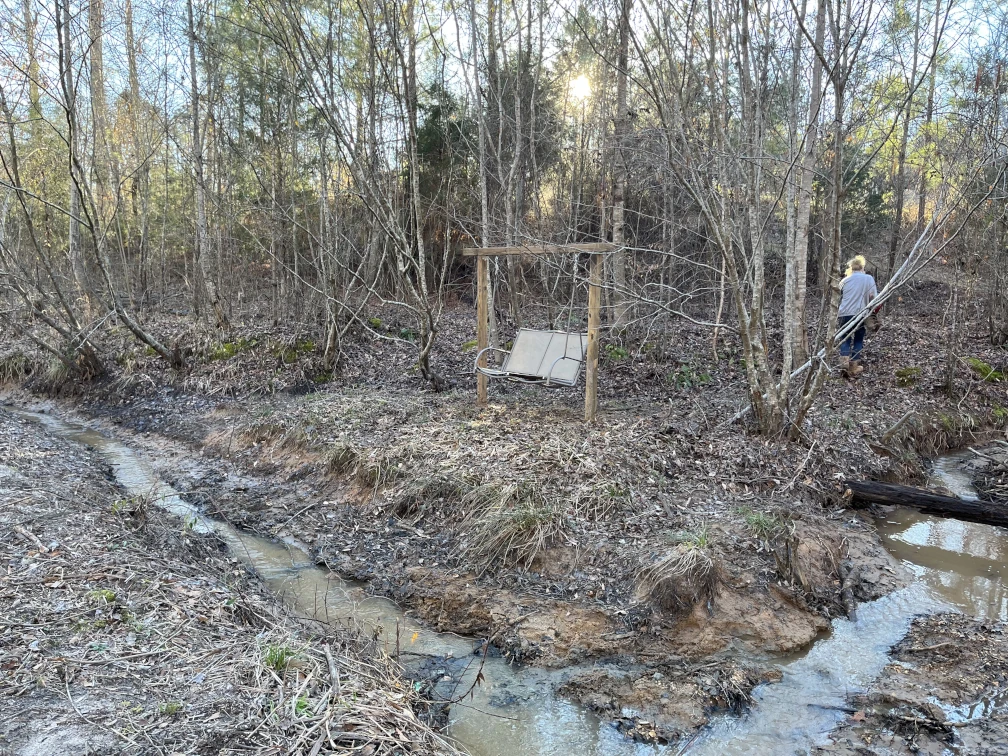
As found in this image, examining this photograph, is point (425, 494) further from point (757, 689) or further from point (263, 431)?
point (757, 689)

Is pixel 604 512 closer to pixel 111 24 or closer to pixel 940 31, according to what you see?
pixel 940 31

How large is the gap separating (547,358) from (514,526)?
8.58ft

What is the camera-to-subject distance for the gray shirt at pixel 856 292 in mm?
8336

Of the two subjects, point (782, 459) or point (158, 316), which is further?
point (158, 316)

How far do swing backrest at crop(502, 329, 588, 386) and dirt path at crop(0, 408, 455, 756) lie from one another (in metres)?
3.57

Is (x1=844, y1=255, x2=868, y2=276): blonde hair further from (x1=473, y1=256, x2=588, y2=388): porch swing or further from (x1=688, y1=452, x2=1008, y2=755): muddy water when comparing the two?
(x1=473, y1=256, x2=588, y2=388): porch swing

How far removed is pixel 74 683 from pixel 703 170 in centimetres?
510

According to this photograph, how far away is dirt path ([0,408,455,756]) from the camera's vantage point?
7.91 ft

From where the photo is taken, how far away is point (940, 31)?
425cm

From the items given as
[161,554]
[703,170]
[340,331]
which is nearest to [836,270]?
[703,170]

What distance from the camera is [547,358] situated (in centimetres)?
700

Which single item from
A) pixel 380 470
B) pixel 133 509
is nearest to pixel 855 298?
pixel 380 470

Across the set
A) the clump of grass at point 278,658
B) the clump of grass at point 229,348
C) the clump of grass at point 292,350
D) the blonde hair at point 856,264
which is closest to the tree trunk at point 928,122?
the blonde hair at point 856,264

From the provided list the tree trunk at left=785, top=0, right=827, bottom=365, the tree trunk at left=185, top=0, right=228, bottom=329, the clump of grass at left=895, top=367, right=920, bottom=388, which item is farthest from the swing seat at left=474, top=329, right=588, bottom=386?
the tree trunk at left=185, top=0, right=228, bottom=329
